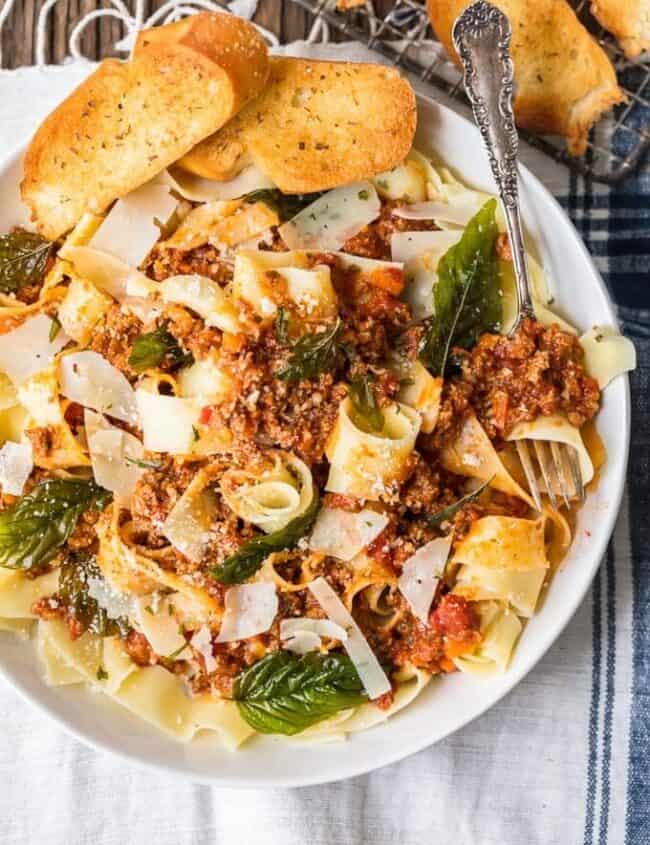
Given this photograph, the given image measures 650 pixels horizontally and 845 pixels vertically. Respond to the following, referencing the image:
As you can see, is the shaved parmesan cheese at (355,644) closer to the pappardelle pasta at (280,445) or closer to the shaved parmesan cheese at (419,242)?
the pappardelle pasta at (280,445)

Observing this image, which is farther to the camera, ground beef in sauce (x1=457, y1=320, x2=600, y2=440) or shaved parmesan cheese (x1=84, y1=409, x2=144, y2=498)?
shaved parmesan cheese (x1=84, y1=409, x2=144, y2=498)

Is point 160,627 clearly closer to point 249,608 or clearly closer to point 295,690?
point 249,608

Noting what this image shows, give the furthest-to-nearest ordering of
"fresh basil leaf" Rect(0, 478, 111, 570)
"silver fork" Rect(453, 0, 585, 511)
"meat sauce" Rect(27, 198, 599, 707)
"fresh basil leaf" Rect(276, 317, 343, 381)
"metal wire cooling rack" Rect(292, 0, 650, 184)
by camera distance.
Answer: "metal wire cooling rack" Rect(292, 0, 650, 184)
"fresh basil leaf" Rect(0, 478, 111, 570)
"silver fork" Rect(453, 0, 585, 511)
"meat sauce" Rect(27, 198, 599, 707)
"fresh basil leaf" Rect(276, 317, 343, 381)

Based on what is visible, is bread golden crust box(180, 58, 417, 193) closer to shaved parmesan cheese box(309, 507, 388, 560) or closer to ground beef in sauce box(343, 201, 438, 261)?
ground beef in sauce box(343, 201, 438, 261)

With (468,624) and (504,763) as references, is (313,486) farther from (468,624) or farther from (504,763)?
(504,763)

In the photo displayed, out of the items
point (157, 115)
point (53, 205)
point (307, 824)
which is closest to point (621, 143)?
point (157, 115)

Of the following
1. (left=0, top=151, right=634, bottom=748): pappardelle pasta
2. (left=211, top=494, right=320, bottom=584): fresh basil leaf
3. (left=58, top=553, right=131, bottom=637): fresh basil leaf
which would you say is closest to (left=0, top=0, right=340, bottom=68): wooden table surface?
(left=0, top=151, right=634, bottom=748): pappardelle pasta

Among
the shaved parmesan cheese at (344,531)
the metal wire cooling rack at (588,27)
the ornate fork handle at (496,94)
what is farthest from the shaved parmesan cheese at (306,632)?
the metal wire cooling rack at (588,27)
